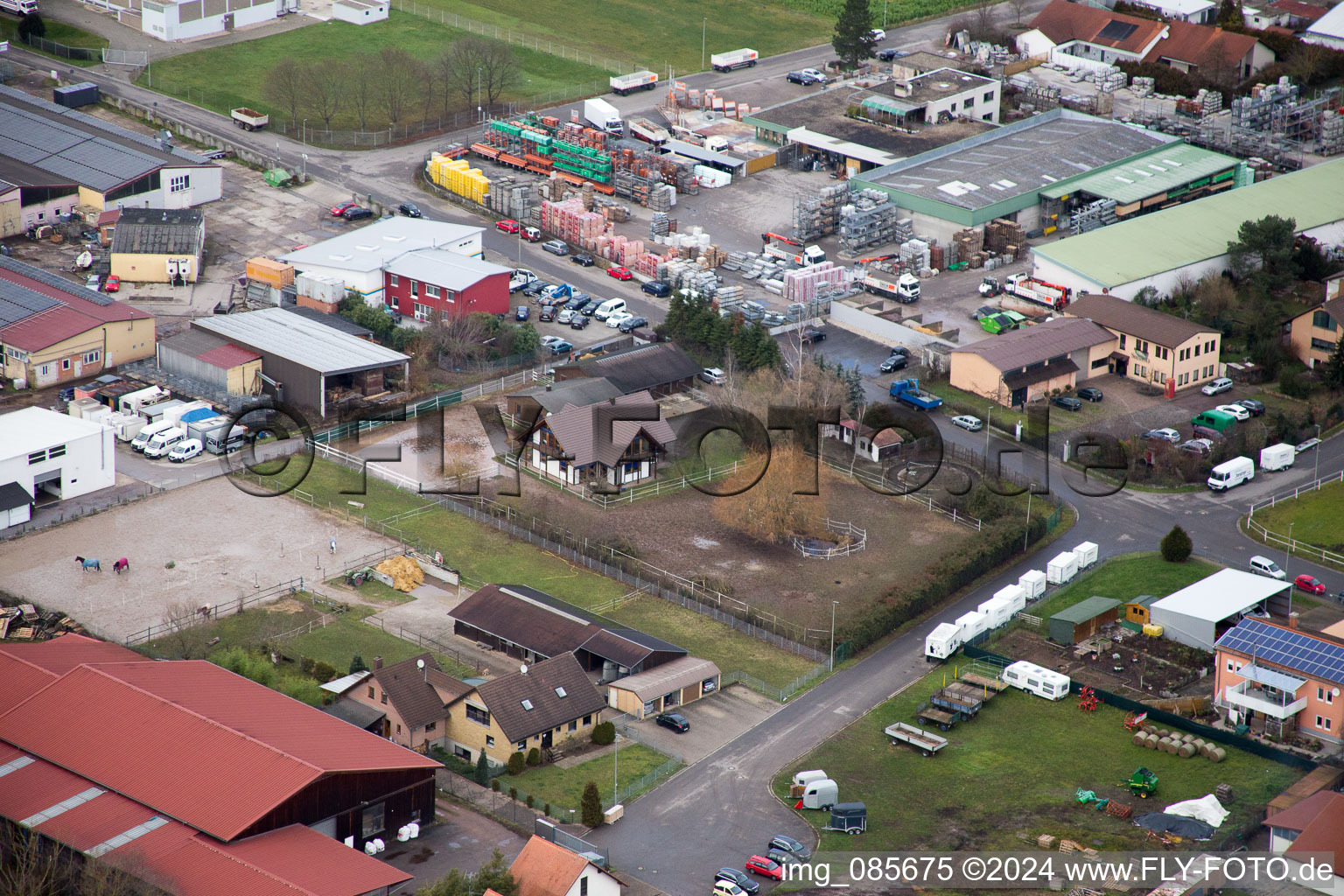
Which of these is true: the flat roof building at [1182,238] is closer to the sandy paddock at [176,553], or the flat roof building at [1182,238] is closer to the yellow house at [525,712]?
the sandy paddock at [176,553]

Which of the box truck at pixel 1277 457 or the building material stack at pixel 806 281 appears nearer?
the box truck at pixel 1277 457

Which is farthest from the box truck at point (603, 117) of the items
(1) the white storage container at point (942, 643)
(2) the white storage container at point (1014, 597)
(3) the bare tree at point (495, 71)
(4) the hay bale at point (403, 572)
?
(1) the white storage container at point (942, 643)

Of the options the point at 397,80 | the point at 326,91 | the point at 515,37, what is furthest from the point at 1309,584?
the point at 515,37

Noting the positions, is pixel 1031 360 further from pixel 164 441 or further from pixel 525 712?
pixel 164 441

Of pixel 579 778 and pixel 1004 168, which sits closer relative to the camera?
pixel 579 778

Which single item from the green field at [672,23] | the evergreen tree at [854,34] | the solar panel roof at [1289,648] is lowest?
the solar panel roof at [1289,648]
